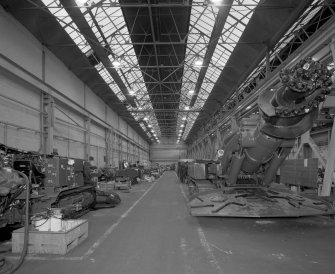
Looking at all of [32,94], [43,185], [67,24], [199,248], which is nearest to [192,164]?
[43,185]

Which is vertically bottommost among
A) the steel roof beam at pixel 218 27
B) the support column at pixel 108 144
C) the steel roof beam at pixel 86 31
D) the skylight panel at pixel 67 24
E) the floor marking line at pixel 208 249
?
the floor marking line at pixel 208 249

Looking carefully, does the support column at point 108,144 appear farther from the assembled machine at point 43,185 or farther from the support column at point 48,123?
the assembled machine at point 43,185

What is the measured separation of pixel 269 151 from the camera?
30.2ft

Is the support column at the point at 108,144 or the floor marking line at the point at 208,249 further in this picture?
the support column at the point at 108,144

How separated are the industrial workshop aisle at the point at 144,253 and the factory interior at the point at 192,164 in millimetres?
41

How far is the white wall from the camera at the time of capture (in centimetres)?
1440

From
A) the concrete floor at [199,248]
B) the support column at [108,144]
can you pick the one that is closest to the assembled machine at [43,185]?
the concrete floor at [199,248]

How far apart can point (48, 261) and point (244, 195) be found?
19.2ft

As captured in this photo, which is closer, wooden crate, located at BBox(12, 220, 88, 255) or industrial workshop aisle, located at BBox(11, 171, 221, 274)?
industrial workshop aisle, located at BBox(11, 171, 221, 274)

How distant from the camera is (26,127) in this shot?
637 inches

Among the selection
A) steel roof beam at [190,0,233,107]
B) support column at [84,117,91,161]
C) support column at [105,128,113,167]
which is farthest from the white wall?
steel roof beam at [190,0,233,107]

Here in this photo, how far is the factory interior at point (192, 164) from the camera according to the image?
670cm

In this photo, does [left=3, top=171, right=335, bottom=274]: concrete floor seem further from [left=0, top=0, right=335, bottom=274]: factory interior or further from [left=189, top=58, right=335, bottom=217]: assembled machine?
[left=189, top=58, right=335, bottom=217]: assembled machine

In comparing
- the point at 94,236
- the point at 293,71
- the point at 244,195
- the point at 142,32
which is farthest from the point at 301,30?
the point at 94,236
